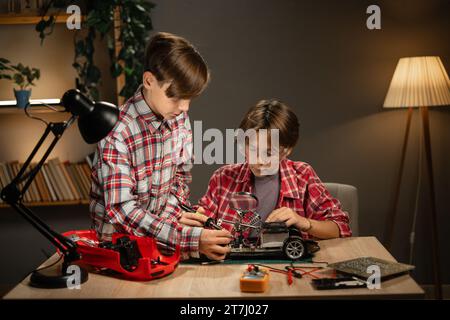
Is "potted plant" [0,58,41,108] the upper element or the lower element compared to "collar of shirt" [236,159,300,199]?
upper

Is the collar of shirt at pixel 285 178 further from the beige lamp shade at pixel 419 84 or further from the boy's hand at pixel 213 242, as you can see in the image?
the beige lamp shade at pixel 419 84

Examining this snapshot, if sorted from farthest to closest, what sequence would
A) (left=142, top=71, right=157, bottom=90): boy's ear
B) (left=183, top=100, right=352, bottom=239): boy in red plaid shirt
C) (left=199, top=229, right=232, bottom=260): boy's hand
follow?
(left=183, top=100, right=352, bottom=239): boy in red plaid shirt
(left=142, top=71, right=157, bottom=90): boy's ear
(left=199, top=229, right=232, bottom=260): boy's hand

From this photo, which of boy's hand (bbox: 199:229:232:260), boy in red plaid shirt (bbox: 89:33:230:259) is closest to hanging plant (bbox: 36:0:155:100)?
boy in red plaid shirt (bbox: 89:33:230:259)

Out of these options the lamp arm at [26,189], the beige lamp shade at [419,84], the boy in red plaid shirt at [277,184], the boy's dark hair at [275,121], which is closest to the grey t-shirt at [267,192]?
the boy in red plaid shirt at [277,184]

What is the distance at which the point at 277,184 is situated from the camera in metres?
2.48

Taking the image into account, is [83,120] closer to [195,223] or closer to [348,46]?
[195,223]

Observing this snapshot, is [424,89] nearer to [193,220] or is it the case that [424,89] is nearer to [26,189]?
[193,220]

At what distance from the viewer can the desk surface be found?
5.47 ft

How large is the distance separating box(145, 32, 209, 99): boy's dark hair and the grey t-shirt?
23.5 inches

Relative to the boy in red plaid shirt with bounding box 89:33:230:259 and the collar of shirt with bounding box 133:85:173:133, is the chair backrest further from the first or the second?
the collar of shirt with bounding box 133:85:173:133

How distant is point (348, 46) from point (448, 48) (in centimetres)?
62

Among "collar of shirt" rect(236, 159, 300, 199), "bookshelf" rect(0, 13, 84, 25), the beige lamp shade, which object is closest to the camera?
"collar of shirt" rect(236, 159, 300, 199)

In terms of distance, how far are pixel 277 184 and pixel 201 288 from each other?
2.77 feet

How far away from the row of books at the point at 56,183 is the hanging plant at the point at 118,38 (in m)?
0.53
